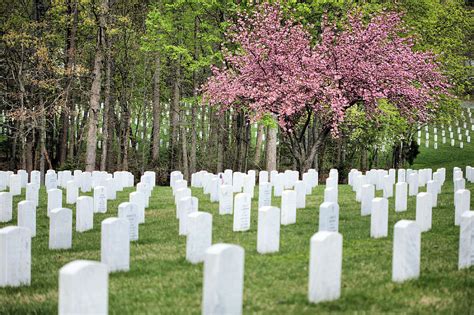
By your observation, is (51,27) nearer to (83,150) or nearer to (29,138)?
(29,138)

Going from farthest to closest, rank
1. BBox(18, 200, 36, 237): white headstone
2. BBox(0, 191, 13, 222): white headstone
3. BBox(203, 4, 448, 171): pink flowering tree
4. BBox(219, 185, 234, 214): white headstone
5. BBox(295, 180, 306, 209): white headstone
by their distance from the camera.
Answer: BBox(203, 4, 448, 171): pink flowering tree → BBox(295, 180, 306, 209): white headstone → BBox(219, 185, 234, 214): white headstone → BBox(0, 191, 13, 222): white headstone → BBox(18, 200, 36, 237): white headstone

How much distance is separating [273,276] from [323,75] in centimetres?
1763

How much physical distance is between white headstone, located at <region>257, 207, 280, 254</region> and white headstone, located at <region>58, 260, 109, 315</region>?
528cm

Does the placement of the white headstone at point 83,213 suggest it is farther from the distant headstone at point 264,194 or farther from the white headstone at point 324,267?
the white headstone at point 324,267

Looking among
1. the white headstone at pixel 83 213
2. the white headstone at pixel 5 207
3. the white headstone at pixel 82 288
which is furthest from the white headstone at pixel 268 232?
the white headstone at pixel 5 207

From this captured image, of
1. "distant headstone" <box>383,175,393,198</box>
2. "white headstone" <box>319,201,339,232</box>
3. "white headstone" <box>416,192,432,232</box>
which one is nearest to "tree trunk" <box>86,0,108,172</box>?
"distant headstone" <box>383,175,393,198</box>

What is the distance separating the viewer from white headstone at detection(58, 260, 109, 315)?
5555 mm

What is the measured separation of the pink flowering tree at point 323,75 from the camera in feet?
83.2

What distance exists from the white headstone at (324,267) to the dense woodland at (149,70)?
19210mm

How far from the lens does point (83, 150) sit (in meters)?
47.9

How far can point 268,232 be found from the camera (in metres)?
10.8

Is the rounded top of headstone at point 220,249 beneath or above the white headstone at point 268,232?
above

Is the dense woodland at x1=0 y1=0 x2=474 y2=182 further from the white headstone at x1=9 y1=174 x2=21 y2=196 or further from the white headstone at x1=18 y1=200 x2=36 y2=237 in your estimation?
the white headstone at x1=18 y1=200 x2=36 y2=237

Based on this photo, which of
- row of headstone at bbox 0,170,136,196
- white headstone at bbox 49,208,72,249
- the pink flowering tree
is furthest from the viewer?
the pink flowering tree
